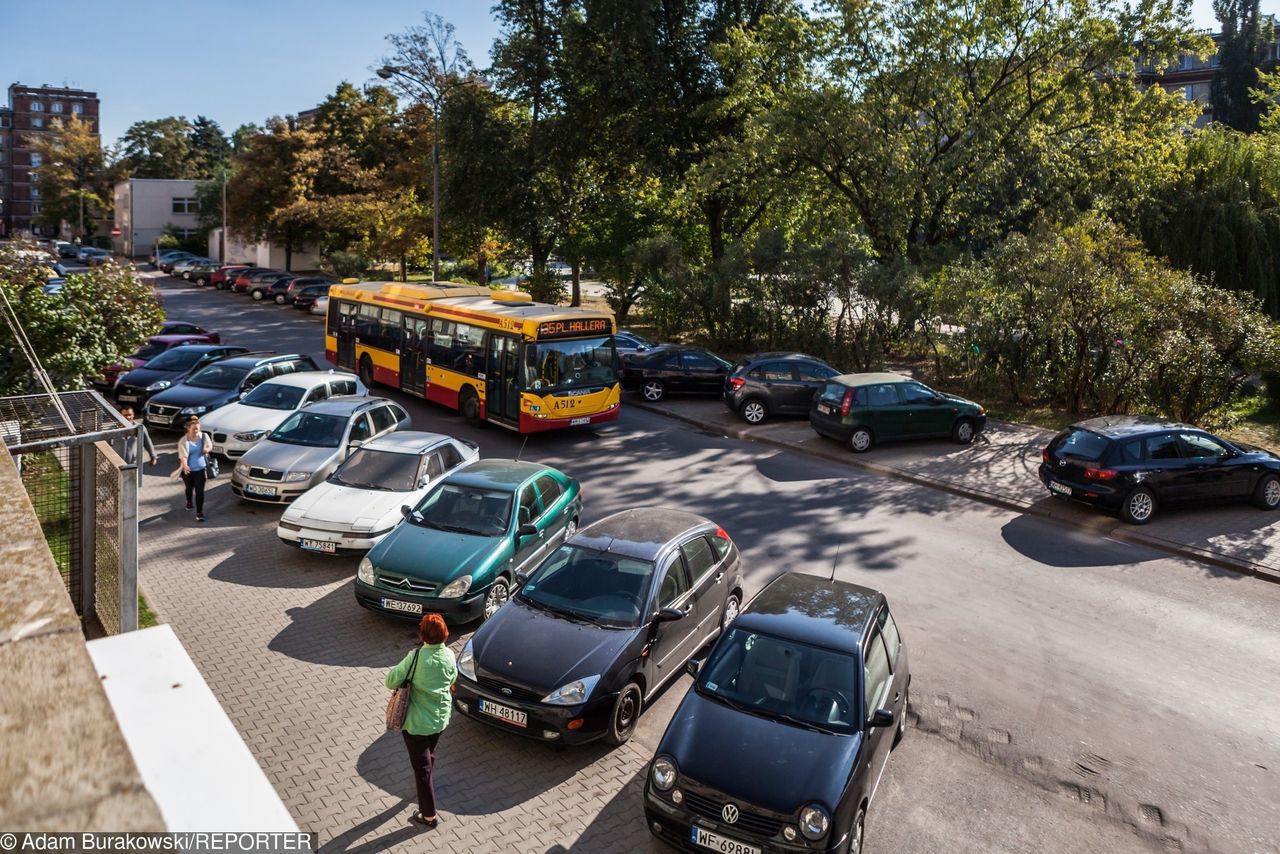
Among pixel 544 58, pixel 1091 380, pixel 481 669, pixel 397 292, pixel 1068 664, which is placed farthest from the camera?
pixel 544 58

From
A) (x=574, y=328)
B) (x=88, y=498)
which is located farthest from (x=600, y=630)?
(x=574, y=328)

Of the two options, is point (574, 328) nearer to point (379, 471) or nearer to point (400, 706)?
point (379, 471)

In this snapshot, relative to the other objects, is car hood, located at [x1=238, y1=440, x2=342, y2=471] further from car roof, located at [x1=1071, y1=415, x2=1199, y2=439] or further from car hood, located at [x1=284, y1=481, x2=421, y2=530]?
car roof, located at [x1=1071, y1=415, x2=1199, y2=439]

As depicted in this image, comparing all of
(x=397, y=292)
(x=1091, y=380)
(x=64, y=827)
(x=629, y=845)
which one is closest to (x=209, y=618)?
(x=629, y=845)

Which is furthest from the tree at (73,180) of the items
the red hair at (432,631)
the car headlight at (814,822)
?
the car headlight at (814,822)

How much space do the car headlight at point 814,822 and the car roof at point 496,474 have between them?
608 centimetres

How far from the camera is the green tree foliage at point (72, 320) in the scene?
47.5 feet

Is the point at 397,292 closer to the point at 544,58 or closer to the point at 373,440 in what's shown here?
the point at 373,440

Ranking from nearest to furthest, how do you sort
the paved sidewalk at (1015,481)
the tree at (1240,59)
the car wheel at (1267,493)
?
1. the paved sidewalk at (1015,481)
2. the car wheel at (1267,493)
3. the tree at (1240,59)

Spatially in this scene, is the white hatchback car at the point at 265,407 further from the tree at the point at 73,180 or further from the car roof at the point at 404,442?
the tree at the point at 73,180

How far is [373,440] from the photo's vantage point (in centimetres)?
1396

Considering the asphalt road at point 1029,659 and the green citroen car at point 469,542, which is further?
the green citroen car at point 469,542

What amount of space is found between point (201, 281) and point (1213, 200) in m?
54.3

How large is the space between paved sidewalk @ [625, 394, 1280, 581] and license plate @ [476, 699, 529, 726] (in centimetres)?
1094
